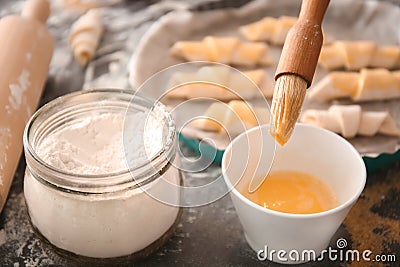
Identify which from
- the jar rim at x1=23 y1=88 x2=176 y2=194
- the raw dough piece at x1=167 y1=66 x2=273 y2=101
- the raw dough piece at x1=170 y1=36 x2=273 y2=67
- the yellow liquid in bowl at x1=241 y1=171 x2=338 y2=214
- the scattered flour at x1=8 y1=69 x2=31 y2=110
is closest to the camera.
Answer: the jar rim at x1=23 y1=88 x2=176 y2=194

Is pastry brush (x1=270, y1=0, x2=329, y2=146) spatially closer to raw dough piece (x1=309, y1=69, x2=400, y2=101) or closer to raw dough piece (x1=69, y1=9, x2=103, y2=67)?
raw dough piece (x1=309, y1=69, x2=400, y2=101)

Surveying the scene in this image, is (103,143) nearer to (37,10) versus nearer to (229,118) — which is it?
(229,118)

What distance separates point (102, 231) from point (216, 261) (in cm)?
21

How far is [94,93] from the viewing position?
39.8 inches

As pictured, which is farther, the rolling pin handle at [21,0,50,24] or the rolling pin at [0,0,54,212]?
the rolling pin handle at [21,0,50,24]

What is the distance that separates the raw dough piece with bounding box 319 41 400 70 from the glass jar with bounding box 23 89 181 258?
583 millimetres

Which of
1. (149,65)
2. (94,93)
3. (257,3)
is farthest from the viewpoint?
(257,3)

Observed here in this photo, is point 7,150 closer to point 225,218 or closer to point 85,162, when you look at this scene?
point 85,162

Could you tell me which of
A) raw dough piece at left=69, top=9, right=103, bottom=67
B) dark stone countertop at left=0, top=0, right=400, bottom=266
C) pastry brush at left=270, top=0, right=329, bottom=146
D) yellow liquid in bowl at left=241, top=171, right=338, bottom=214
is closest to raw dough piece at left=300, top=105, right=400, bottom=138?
dark stone countertop at left=0, top=0, right=400, bottom=266

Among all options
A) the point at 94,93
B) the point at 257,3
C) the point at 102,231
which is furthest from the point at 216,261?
the point at 257,3

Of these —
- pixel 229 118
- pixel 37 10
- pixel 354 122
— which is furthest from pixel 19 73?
pixel 354 122

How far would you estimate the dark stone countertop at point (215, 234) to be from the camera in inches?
38.6

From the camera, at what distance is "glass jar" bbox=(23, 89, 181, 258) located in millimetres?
853

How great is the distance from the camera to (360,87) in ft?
4.31
